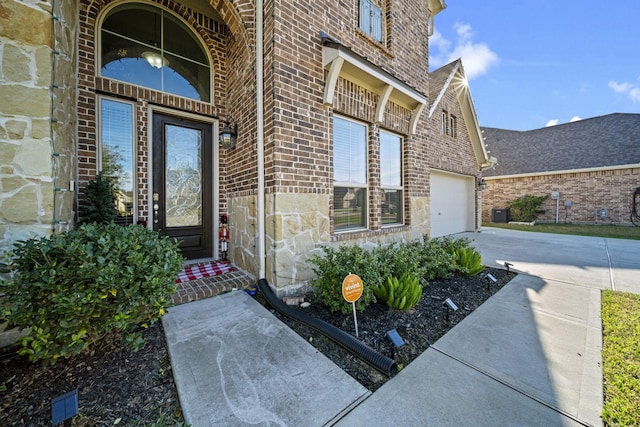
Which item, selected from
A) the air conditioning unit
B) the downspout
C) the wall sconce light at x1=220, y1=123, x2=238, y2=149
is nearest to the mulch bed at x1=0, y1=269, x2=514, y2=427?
the downspout

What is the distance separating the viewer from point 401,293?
9.65ft

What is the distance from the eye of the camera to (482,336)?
261 cm

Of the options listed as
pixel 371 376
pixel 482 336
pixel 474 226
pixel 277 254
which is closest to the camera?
pixel 371 376

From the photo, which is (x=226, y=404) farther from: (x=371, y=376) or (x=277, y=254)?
(x=277, y=254)

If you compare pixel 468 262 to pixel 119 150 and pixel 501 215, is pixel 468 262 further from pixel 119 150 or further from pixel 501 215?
pixel 501 215

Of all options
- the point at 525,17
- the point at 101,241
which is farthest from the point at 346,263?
the point at 525,17

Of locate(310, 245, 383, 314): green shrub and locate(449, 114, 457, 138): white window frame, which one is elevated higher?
locate(449, 114, 457, 138): white window frame

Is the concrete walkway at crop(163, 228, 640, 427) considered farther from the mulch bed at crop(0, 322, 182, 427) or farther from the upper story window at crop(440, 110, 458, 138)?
the upper story window at crop(440, 110, 458, 138)

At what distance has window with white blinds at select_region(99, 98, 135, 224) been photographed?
12.0 feet

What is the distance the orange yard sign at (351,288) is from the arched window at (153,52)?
4.22 metres

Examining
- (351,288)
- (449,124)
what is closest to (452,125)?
(449,124)

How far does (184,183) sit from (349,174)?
9.76 feet

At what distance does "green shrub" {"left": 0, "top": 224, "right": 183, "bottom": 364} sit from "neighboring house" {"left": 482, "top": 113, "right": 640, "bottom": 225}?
20779 millimetres

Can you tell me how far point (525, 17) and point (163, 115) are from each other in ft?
43.0
